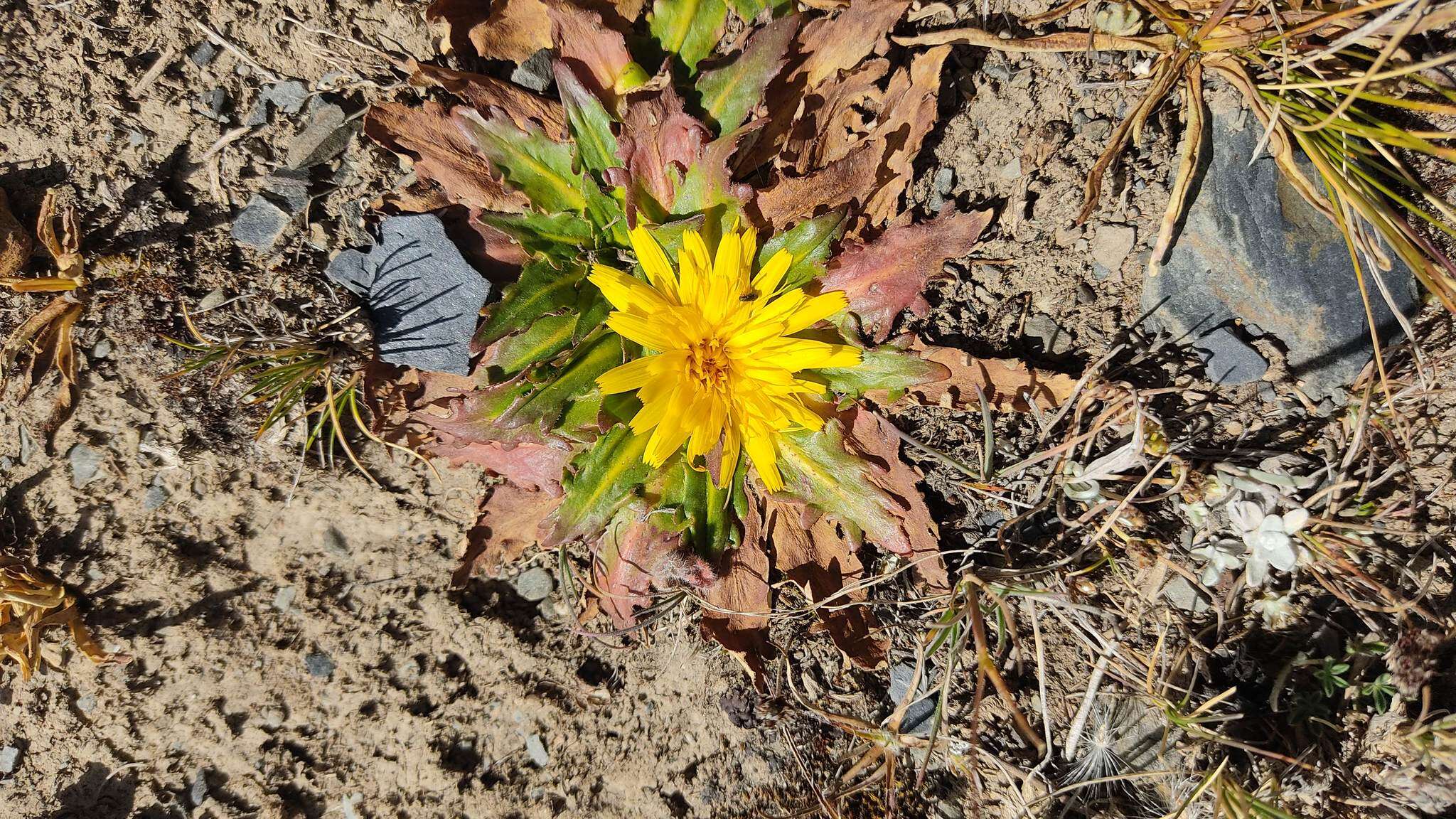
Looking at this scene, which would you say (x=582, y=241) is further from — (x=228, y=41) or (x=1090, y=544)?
(x=1090, y=544)

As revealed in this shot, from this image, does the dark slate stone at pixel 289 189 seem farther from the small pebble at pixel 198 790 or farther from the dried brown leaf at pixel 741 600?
the small pebble at pixel 198 790

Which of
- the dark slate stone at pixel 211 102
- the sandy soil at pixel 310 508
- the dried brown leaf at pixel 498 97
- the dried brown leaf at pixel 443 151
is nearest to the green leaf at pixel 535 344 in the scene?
the dried brown leaf at pixel 443 151

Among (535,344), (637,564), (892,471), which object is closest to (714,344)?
(535,344)

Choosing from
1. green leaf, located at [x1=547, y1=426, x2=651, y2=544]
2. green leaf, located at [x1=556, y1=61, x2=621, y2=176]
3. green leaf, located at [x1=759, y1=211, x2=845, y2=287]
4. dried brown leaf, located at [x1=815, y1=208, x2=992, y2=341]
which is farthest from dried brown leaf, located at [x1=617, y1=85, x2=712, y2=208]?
green leaf, located at [x1=547, y1=426, x2=651, y2=544]

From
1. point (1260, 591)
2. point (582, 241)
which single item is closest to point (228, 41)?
point (582, 241)

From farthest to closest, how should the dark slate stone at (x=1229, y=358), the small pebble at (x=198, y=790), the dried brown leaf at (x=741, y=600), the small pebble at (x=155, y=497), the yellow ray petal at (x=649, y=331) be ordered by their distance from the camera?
the small pebble at (x=198, y=790) < the small pebble at (x=155, y=497) < the dried brown leaf at (x=741, y=600) < the dark slate stone at (x=1229, y=358) < the yellow ray petal at (x=649, y=331)

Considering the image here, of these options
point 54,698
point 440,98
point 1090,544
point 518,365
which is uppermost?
point 440,98
